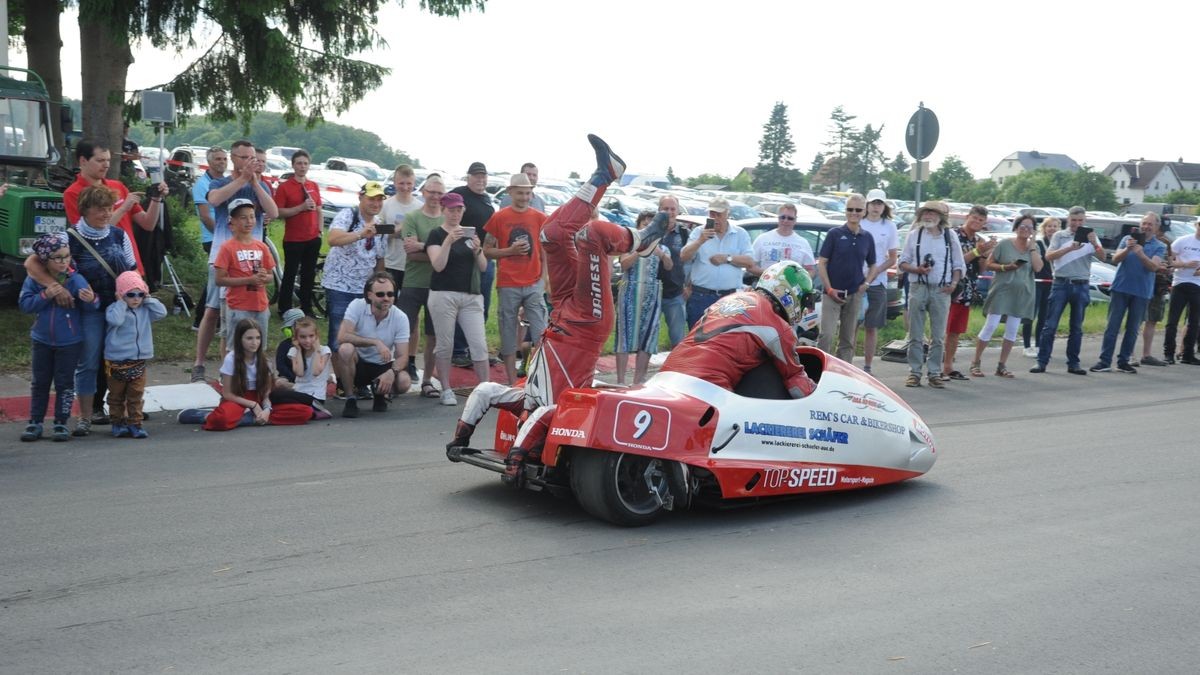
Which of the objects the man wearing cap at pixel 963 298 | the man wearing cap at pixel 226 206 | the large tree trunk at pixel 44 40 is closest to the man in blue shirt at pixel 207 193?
the man wearing cap at pixel 226 206

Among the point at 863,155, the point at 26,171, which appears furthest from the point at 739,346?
the point at 863,155

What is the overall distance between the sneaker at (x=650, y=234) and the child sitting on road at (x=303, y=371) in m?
3.54

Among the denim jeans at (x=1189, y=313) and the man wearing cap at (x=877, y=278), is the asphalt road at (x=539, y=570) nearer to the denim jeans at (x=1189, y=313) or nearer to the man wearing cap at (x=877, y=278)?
the man wearing cap at (x=877, y=278)

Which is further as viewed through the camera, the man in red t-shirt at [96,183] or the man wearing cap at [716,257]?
the man wearing cap at [716,257]

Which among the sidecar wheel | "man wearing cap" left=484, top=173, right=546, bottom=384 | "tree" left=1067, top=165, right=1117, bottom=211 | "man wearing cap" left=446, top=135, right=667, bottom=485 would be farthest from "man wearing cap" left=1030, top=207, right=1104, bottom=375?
"tree" left=1067, top=165, right=1117, bottom=211

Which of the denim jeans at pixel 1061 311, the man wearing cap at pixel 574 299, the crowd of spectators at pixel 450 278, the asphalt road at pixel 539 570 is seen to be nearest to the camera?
the asphalt road at pixel 539 570

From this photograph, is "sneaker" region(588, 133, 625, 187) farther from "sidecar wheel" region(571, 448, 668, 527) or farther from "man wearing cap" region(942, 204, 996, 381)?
"man wearing cap" region(942, 204, 996, 381)

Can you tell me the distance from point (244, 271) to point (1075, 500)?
6.74 m

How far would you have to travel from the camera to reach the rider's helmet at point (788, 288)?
7.50 meters

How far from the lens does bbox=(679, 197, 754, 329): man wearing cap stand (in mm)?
12500

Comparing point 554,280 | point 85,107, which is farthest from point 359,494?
point 85,107

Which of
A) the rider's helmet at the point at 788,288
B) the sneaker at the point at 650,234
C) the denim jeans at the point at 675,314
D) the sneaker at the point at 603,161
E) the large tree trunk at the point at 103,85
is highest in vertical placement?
the large tree trunk at the point at 103,85

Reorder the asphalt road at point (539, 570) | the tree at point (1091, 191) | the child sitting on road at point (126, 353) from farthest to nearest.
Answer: the tree at point (1091, 191) → the child sitting on road at point (126, 353) → the asphalt road at point (539, 570)

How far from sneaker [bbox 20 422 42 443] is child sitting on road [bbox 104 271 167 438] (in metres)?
0.52
